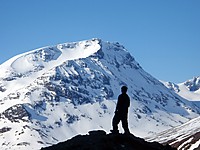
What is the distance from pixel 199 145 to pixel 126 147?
456 ft

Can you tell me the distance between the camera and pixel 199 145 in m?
167

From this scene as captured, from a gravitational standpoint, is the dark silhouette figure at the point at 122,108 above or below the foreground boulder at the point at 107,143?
above

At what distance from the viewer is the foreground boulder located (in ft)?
105

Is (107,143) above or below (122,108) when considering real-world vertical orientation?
below

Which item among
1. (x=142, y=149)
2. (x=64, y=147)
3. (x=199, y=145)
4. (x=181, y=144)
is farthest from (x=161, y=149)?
(x=181, y=144)

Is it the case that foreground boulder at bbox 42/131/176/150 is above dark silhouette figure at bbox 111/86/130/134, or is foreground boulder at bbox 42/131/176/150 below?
below

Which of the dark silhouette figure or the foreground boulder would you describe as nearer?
the foreground boulder

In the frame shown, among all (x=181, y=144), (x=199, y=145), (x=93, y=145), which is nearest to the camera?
(x=93, y=145)

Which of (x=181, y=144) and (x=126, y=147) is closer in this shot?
(x=126, y=147)

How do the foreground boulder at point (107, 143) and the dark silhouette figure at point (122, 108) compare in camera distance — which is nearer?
the foreground boulder at point (107, 143)

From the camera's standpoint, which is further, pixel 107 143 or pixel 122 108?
pixel 122 108

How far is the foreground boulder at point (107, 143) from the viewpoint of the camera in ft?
105

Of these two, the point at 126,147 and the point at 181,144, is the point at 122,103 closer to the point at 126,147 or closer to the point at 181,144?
the point at 126,147

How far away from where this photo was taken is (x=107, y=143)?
3216cm
